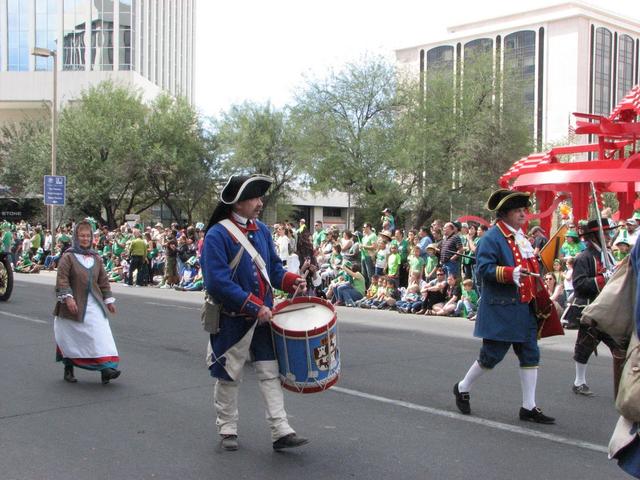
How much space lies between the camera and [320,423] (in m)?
6.15

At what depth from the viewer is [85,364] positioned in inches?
302

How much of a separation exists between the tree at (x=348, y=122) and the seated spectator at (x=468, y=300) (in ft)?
86.7

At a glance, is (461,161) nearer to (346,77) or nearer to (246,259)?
(346,77)

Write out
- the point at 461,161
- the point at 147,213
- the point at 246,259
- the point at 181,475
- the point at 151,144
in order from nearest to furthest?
the point at 181,475 → the point at 246,259 → the point at 461,161 → the point at 151,144 → the point at 147,213

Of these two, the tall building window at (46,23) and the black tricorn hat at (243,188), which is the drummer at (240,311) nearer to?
the black tricorn hat at (243,188)

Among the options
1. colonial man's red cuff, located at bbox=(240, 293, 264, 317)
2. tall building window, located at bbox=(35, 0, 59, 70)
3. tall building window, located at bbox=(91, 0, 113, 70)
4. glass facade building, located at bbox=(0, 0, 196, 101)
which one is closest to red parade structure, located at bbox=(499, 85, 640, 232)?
colonial man's red cuff, located at bbox=(240, 293, 264, 317)

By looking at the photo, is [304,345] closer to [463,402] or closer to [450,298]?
[463,402]

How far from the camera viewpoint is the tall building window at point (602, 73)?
89.9m

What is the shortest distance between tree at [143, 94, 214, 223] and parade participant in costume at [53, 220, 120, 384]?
120ft

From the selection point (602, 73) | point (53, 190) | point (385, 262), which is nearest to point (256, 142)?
point (53, 190)

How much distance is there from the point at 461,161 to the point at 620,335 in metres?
37.1

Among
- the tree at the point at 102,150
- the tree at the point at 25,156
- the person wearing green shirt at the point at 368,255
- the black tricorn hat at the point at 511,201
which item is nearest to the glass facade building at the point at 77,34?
the tree at the point at 25,156

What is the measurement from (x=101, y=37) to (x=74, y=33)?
2.82 metres

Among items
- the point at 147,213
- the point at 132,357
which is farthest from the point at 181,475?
the point at 147,213
